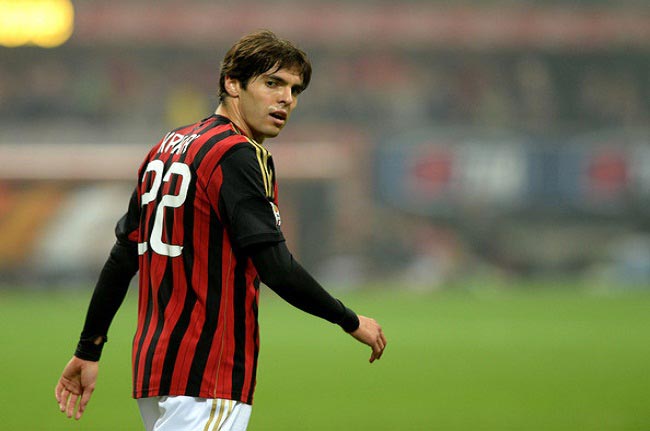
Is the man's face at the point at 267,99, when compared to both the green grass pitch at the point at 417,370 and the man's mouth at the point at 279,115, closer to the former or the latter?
the man's mouth at the point at 279,115

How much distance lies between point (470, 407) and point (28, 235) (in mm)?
15293

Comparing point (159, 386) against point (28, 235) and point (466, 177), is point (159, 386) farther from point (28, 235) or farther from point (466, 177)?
point (466, 177)

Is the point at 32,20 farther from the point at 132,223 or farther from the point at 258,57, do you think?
the point at 258,57

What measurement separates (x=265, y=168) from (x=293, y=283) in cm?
28

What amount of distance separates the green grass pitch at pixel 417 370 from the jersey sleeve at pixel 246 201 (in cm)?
367

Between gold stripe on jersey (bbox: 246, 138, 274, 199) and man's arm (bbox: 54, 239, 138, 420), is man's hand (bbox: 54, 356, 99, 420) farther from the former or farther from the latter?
gold stripe on jersey (bbox: 246, 138, 274, 199)

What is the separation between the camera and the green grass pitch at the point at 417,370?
612cm

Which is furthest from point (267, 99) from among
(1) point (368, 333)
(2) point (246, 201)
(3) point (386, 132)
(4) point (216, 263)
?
(3) point (386, 132)

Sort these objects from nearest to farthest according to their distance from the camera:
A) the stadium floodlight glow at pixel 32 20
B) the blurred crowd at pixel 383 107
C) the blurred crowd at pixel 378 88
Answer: the stadium floodlight glow at pixel 32 20 → the blurred crowd at pixel 383 107 → the blurred crowd at pixel 378 88

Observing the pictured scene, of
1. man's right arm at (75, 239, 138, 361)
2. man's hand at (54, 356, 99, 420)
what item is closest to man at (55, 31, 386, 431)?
man's right arm at (75, 239, 138, 361)

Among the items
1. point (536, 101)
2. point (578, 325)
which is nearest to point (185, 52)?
point (536, 101)

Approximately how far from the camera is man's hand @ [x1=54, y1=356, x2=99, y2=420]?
2.75m

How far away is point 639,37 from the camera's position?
24.8m

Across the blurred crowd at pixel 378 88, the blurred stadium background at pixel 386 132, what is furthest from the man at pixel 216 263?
the blurred crowd at pixel 378 88
